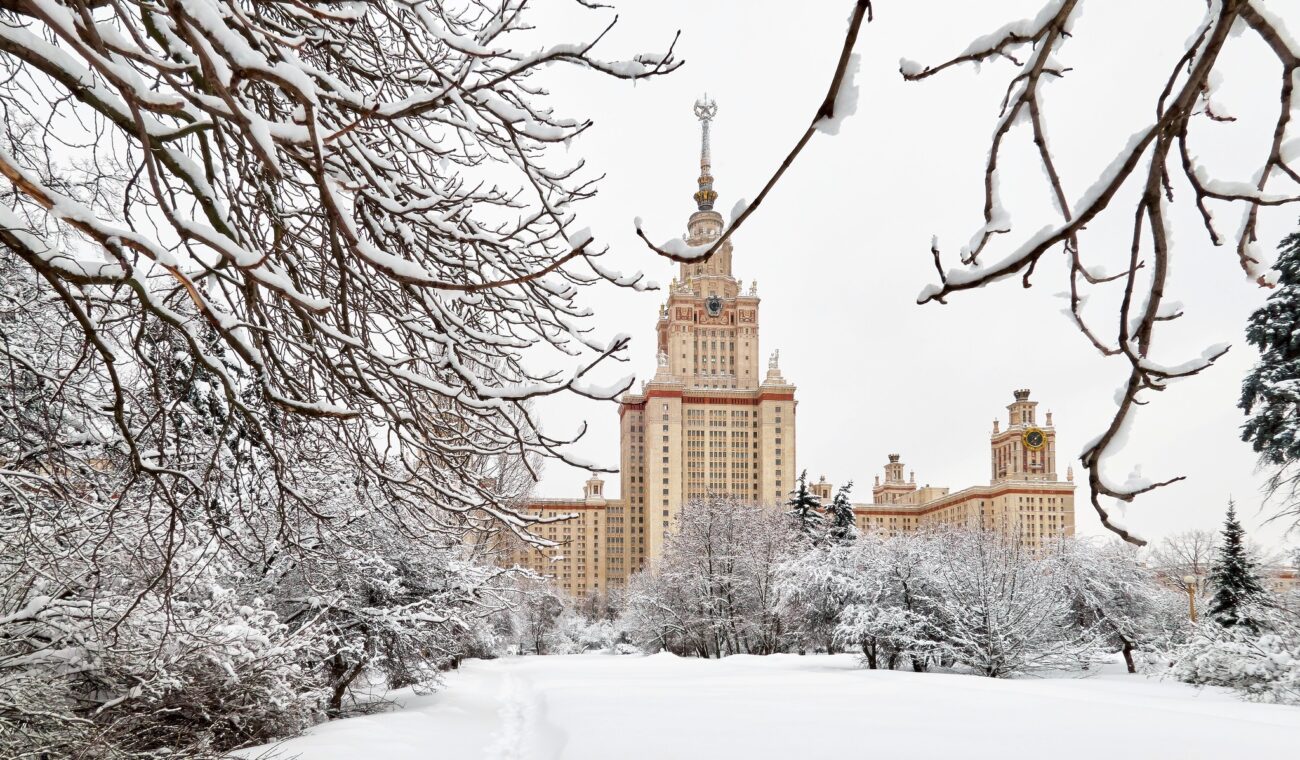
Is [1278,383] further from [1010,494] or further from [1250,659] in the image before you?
[1010,494]

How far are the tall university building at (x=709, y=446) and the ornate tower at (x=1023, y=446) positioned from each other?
18cm

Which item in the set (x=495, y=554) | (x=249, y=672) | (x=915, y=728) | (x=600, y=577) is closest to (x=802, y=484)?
(x=495, y=554)

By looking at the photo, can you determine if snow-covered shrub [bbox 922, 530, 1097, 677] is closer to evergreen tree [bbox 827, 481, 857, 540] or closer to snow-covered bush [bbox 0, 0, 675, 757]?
evergreen tree [bbox 827, 481, 857, 540]

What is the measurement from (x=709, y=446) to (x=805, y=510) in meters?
41.8

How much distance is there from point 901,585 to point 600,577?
202 ft

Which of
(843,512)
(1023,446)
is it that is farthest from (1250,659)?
(1023,446)

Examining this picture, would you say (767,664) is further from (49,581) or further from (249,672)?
(49,581)

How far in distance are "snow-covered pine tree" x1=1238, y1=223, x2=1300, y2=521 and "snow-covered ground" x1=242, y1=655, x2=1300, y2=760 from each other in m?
4.08

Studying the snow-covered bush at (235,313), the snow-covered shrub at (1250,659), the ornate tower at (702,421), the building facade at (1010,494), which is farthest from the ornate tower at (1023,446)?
the snow-covered bush at (235,313)

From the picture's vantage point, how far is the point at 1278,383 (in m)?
11.5

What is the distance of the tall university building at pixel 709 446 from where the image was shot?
7500cm

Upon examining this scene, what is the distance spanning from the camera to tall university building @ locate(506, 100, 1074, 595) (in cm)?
7500

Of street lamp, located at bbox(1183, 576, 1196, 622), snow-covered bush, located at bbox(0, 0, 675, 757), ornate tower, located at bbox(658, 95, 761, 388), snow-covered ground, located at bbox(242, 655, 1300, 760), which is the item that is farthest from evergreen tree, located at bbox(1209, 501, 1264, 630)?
ornate tower, located at bbox(658, 95, 761, 388)

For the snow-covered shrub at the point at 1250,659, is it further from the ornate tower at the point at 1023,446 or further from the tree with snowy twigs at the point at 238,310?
the ornate tower at the point at 1023,446
